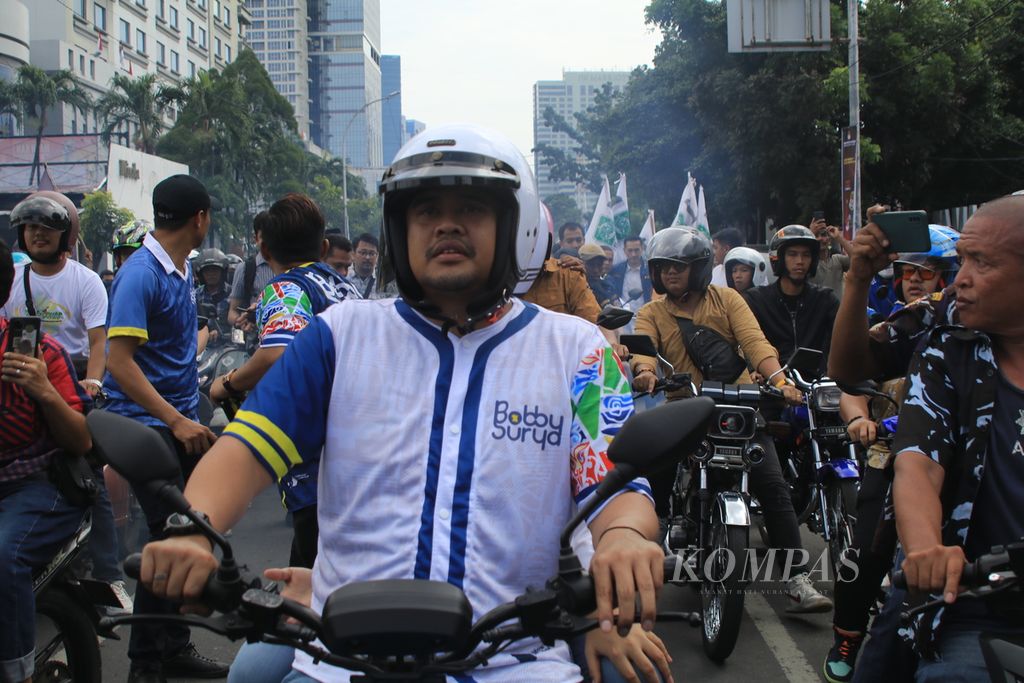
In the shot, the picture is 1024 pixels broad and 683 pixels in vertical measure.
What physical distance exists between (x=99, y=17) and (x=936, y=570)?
74.5 m

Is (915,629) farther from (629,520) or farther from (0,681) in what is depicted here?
(0,681)

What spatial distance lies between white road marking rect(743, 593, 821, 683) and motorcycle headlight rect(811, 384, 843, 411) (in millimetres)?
1068

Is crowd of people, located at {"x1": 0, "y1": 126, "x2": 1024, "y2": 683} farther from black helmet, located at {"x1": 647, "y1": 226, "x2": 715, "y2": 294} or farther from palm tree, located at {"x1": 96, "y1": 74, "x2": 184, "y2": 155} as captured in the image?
palm tree, located at {"x1": 96, "y1": 74, "x2": 184, "y2": 155}

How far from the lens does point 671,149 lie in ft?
98.6

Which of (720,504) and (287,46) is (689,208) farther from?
(287,46)

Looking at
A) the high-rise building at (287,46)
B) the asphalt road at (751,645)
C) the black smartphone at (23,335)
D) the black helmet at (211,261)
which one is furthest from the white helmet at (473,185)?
the high-rise building at (287,46)

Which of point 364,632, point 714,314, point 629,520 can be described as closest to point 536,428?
point 629,520

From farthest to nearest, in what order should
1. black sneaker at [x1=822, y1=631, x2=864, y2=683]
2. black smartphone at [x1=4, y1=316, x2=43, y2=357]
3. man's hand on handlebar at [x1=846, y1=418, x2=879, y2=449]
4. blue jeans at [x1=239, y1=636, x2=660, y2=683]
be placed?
1. man's hand on handlebar at [x1=846, y1=418, x2=879, y2=449]
2. black sneaker at [x1=822, y1=631, x2=864, y2=683]
3. black smartphone at [x1=4, y1=316, x2=43, y2=357]
4. blue jeans at [x1=239, y1=636, x2=660, y2=683]

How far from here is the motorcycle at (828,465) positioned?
5273 mm

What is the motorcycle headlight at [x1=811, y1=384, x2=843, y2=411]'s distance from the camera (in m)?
5.30

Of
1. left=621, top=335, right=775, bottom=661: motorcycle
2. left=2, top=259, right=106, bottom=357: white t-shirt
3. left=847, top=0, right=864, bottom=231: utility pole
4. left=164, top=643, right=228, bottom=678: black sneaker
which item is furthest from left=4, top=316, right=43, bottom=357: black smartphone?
left=847, top=0, right=864, bottom=231: utility pole

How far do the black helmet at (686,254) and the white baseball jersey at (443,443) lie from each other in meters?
3.40

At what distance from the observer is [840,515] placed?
5.37 meters

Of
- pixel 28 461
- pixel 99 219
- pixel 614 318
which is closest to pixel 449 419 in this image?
pixel 28 461
